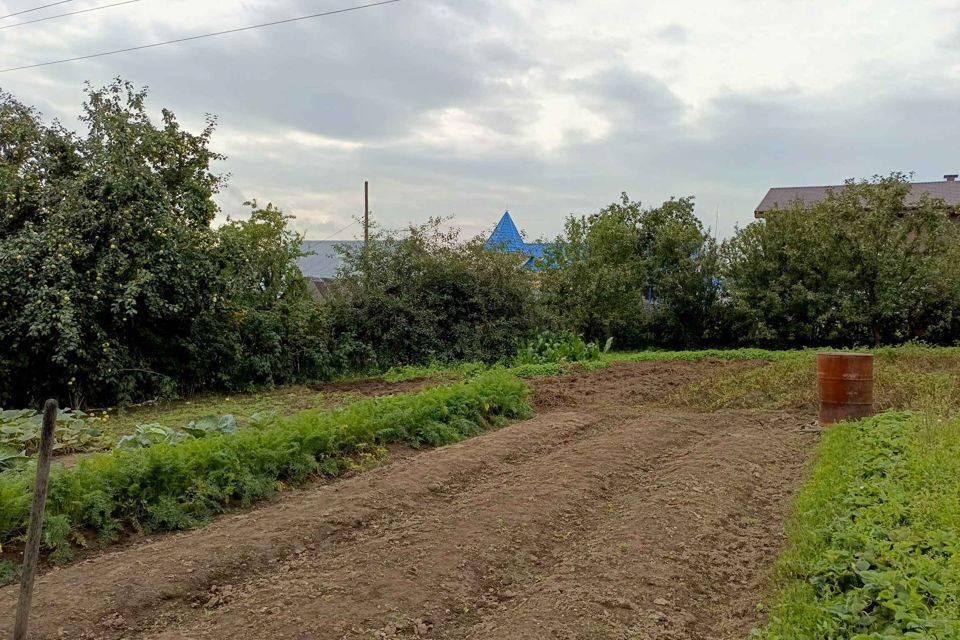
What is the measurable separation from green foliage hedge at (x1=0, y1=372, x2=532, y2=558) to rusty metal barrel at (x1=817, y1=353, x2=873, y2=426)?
14.9 feet

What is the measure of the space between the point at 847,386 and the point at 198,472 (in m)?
7.32

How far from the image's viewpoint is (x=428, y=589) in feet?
13.8

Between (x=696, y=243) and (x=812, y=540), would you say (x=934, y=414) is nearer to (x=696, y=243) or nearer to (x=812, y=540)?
(x=812, y=540)

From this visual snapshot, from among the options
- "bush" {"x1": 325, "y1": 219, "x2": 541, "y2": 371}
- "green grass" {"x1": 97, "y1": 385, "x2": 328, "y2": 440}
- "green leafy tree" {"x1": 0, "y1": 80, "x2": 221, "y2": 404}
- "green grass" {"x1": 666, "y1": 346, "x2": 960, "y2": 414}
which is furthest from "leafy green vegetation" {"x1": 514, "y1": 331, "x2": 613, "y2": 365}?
"green leafy tree" {"x1": 0, "y1": 80, "x2": 221, "y2": 404}

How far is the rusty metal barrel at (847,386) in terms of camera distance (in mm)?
8727

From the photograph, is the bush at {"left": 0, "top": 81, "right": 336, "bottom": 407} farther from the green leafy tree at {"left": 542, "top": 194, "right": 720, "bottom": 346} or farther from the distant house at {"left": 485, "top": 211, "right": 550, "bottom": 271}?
the green leafy tree at {"left": 542, "top": 194, "right": 720, "bottom": 346}

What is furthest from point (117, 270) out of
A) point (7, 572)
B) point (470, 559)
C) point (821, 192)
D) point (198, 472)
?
point (821, 192)

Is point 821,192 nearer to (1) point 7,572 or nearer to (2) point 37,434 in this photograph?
(2) point 37,434

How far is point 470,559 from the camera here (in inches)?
183

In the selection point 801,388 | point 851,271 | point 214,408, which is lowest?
point 214,408

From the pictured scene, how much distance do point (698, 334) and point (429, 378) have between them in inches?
411

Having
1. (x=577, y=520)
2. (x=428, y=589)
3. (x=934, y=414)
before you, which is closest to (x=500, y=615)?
(x=428, y=589)

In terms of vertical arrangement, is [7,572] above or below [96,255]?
below

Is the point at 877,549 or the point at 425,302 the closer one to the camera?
the point at 877,549
